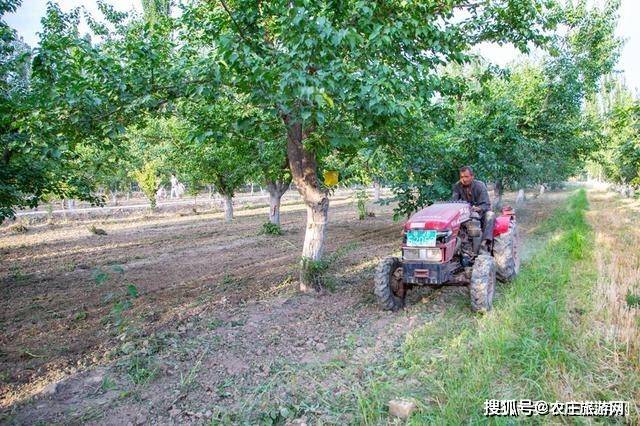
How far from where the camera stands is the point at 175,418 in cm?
326

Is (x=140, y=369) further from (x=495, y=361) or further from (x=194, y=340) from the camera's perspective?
(x=495, y=361)

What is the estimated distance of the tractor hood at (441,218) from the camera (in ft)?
16.6

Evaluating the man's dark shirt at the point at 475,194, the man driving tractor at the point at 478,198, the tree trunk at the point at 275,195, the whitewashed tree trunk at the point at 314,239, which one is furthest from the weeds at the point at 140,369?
the tree trunk at the point at 275,195

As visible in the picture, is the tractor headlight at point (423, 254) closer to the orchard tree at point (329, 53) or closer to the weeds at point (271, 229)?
the orchard tree at point (329, 53)

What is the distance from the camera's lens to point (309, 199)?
20.8 ft

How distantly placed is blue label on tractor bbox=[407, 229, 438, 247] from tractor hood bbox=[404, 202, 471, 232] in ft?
0.18

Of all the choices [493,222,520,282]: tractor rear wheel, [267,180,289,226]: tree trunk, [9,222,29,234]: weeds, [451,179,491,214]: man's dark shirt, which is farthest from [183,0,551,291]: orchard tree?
[9,222,29,234]: weeds

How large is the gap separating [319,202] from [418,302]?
206 cm

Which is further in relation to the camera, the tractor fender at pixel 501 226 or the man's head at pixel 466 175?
the tractor fender at pixel 501 226

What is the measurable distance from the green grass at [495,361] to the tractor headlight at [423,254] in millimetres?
753

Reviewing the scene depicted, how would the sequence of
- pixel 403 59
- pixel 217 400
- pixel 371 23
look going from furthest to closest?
pixel 403 59, pixel 371 23, pixel 217 400

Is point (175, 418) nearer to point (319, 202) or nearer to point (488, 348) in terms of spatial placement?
point (488, 348)

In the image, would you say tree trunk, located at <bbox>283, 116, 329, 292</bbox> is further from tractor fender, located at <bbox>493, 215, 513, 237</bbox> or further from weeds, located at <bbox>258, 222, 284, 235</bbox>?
weeds, located at <bbox>258, 222, 284, 235</bbox>

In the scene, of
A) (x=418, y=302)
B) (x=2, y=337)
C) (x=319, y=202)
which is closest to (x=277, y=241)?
(x=319, y=202)
